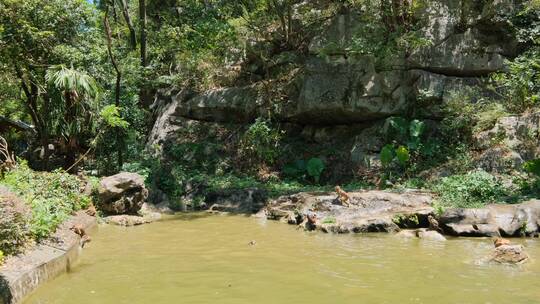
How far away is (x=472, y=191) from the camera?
42.4 feet

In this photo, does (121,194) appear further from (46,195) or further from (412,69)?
(412,69)

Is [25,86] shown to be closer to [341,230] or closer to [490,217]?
[341,230]

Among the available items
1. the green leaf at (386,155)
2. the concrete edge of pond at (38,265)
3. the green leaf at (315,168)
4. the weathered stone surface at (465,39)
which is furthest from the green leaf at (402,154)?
the concrete edge of pond at (38,265)

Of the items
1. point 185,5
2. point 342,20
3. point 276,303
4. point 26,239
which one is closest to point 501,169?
point 342,20

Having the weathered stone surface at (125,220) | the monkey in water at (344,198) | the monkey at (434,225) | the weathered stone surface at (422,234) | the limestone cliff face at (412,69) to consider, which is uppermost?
the limestone cliff face at (412,69)

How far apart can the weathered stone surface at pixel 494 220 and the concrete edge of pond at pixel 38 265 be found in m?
7.66

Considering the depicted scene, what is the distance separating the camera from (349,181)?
17.5 meters

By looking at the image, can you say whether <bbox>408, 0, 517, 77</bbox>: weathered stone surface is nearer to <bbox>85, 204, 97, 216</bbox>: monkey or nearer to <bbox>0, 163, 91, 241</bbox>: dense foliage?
<bbox>85, 204, 97, 216</bbox>: monkey

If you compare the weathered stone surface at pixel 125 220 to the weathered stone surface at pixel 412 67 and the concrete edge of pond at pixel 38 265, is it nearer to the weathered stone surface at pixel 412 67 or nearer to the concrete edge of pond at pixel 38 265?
the concrete edge of pond at pixel 38 265

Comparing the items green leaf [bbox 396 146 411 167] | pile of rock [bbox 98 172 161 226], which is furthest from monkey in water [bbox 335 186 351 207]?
pile of rock [bbox 98 172 161 226]

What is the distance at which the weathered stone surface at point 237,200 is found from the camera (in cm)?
1546

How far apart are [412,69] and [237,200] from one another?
806cm

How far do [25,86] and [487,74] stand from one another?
16028 millimetres

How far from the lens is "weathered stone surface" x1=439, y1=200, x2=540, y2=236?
10883 millimetres
